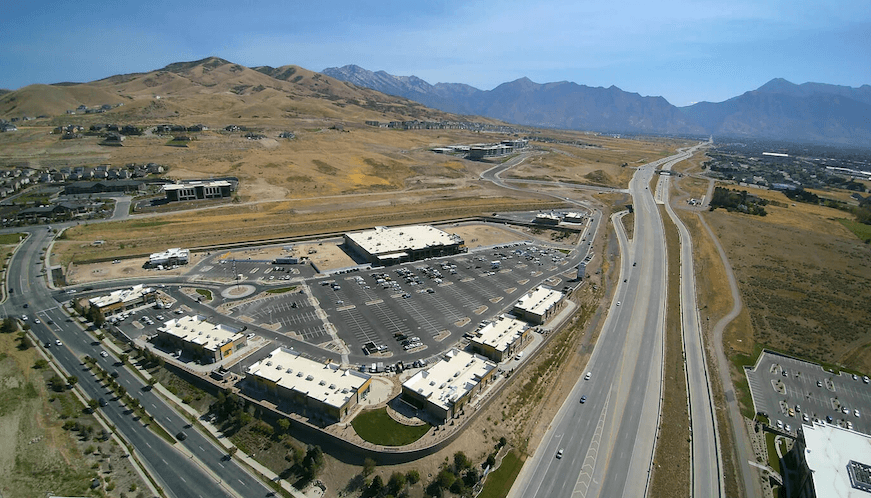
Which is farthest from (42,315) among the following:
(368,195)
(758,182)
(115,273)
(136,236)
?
(758,182)

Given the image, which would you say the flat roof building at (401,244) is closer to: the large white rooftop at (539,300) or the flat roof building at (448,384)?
the large white rooftop at (539,300)

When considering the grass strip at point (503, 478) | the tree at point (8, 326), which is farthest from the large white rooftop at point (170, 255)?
the grass strip at point (503, 478)

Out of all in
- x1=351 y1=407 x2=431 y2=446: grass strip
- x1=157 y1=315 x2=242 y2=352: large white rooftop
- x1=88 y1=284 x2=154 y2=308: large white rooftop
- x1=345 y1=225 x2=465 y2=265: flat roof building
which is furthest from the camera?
x1=345 y1=225 x2=465 y2=265: flat roof building

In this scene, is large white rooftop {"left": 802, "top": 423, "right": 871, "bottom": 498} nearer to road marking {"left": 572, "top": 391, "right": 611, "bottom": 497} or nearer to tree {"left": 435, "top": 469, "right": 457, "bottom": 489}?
road marking {"left": 572, "top": 391, "right": 611, "bottom": 497}

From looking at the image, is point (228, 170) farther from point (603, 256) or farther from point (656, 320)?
point (656, 320)

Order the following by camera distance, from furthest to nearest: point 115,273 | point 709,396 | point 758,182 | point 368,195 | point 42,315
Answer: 1. point 758,182
2. point 368,195
3. point 115,273
4. point 42,315
5. point 709,396

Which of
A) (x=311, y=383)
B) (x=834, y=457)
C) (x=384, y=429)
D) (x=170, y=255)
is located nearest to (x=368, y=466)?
(x=384, y=429)

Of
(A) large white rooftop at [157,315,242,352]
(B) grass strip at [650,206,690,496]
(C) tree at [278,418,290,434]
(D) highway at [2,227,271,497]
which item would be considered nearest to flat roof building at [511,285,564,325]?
(B) grass strip at [650,206,690,496]
